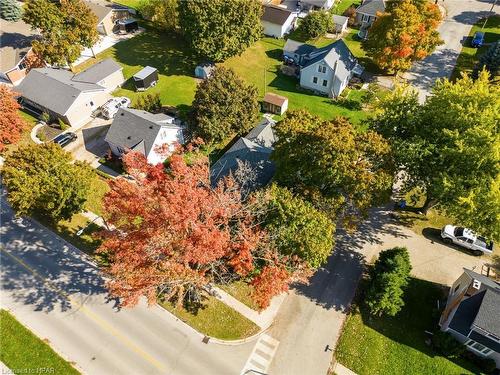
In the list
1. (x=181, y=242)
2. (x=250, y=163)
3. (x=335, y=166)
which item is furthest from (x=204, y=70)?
(x=181, y=242)

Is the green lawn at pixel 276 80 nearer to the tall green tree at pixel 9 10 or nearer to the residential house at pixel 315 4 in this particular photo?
the residential house at pixel 315 4

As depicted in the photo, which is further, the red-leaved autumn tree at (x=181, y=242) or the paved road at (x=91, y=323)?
the paved road at (x=91, y=323)

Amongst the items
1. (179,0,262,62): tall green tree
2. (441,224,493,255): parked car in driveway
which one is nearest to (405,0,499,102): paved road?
(441,224,493,255): parked car in driveway

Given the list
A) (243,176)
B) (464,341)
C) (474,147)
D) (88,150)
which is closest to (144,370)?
(243,176)

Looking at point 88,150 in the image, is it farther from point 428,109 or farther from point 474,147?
point 474,147

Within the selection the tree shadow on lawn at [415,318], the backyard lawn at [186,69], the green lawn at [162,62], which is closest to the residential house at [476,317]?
the tree shadow on lawn at [415,318]

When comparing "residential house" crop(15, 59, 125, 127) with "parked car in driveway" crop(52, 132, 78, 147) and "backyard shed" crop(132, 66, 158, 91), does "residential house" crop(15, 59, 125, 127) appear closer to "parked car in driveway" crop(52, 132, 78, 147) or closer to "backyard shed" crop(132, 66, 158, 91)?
"parked car in driveway" crop(52, 132, 78, 147)

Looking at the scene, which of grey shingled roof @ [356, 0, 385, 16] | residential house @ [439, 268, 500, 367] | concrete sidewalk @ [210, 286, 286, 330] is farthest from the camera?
grey shingled roof @ [356, 0, 385, 16]
